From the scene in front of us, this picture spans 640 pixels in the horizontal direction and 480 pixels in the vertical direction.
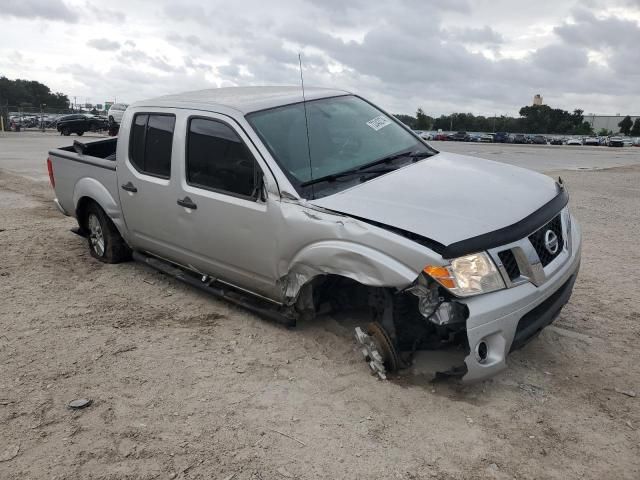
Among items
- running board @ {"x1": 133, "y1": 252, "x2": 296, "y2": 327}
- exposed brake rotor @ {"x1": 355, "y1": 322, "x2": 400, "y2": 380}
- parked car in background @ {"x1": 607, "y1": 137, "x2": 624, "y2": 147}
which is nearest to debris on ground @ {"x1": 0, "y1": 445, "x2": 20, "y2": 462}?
running board @ {"x1": 133, "y1": 252, "x2": 296, "y2": 327}

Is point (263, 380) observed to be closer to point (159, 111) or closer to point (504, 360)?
point (504, 360)

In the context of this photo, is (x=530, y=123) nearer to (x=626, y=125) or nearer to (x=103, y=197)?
(x=626, y=125)

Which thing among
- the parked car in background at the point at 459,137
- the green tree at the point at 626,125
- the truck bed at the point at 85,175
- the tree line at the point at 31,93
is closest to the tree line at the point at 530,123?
the green tree at the point at 626,125

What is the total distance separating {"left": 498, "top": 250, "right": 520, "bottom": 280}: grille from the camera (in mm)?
3109

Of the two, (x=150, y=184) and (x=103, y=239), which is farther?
(x=103, y=239)

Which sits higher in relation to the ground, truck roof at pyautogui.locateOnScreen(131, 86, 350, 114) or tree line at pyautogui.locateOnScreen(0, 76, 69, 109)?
tree line at pyautogui.locateOnScreen(0, 76, 69, 109)

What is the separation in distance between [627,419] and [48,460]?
3051 millimetres

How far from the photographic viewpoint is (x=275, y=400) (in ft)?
10.9

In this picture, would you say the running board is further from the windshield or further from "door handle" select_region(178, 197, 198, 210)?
the windshield

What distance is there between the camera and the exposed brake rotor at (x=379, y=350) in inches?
135

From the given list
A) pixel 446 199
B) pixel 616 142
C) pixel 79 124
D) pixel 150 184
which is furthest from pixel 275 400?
pixel 616 142

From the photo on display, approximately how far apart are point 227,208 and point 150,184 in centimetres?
110

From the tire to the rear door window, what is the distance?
1.04 metres

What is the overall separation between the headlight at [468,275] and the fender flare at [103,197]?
3518 mm
